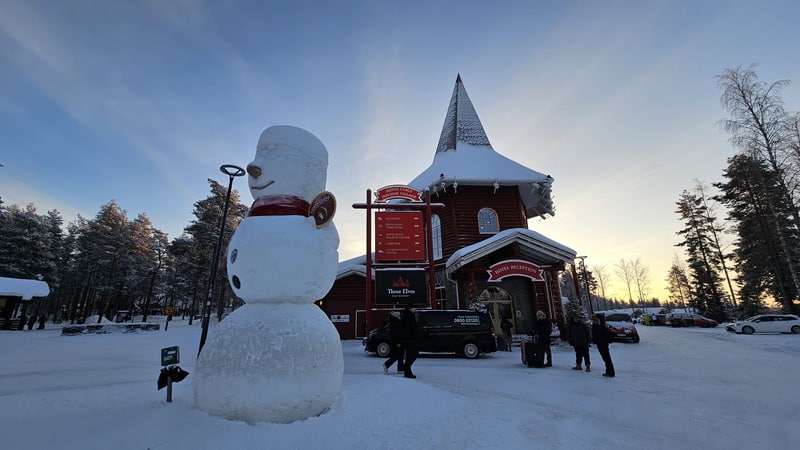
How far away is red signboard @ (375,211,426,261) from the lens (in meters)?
15.3

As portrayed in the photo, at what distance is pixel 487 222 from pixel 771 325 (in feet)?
61.9

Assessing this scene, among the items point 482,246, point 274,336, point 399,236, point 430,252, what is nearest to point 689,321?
point 482,246

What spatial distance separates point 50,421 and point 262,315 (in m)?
2.69

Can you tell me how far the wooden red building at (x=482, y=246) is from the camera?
15602 millimetres

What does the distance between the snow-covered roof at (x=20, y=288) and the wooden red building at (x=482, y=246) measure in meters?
24.6

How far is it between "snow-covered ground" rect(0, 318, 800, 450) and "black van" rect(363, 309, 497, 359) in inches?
125

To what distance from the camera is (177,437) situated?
11.1ft

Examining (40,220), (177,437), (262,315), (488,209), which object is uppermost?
(40,220)

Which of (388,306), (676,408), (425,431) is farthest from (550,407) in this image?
(388,306)

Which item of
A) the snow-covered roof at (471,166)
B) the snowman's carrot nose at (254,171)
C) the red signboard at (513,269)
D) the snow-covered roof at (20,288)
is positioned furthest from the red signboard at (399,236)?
the snow-covered roof at (20,288)

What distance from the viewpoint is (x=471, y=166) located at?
67.6ft

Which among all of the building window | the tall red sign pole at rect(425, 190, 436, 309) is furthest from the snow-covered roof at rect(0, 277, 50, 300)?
the tall red sign pole at rect(425, 190, 436, 309)

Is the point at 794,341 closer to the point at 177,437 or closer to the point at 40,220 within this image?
the point at 177,437

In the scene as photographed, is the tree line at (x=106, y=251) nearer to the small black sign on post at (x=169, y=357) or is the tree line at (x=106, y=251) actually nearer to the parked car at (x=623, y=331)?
the small black sign on post at (x=169, y=357)
